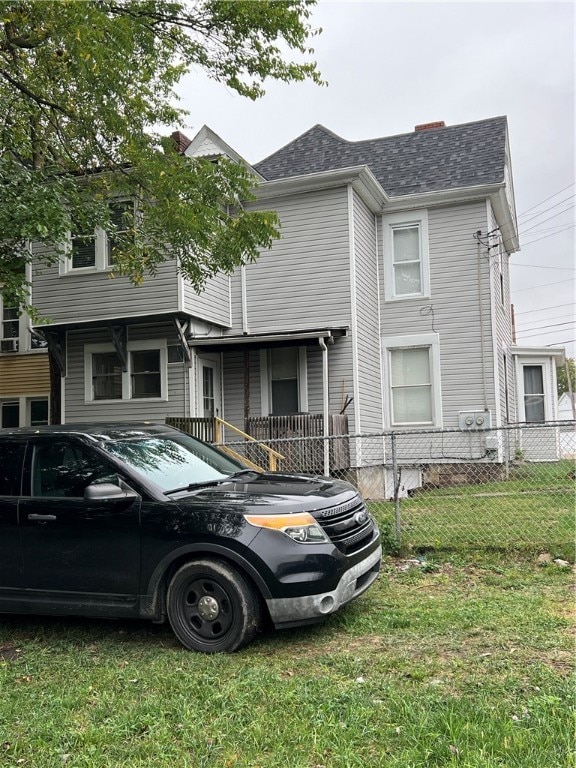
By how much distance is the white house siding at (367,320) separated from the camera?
13914mm

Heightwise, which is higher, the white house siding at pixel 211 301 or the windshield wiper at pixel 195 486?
the white house siding at pixel 211 301

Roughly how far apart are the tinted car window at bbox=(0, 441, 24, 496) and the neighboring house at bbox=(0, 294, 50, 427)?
12.2 metres

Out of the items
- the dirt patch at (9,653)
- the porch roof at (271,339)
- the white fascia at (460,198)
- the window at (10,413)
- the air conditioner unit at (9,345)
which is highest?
the white fascia at (460,198)

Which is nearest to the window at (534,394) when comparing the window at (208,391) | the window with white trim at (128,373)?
the window at (208,391)

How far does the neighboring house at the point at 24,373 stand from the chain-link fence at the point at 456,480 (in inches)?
274

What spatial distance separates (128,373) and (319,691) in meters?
11.3

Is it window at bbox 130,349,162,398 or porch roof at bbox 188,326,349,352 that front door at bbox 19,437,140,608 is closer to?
porch roof at bbox 188,326,349,352

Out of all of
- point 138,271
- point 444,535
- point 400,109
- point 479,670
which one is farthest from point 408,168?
point 479,670

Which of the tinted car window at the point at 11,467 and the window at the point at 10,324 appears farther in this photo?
the window at the point at 10,324

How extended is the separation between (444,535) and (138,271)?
24.7 ft

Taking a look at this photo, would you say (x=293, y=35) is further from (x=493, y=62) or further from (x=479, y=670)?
(x=479, y=670)

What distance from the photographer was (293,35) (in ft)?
32.9

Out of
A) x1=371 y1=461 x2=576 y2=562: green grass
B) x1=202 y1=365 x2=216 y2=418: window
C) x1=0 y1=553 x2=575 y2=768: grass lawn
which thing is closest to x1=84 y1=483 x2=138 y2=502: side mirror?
x1=0 y1=553 x2=575 y2=768: grass lawn

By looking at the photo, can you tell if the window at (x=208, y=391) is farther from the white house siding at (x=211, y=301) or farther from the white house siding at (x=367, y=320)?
the white house siding at (x=367, y=320)
